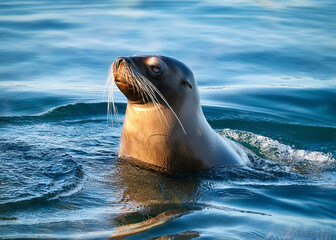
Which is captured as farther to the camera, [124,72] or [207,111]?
[207,111]

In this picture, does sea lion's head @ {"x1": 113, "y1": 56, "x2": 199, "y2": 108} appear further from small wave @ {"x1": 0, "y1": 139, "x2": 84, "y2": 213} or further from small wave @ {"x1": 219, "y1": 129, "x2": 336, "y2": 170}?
small wave @ {"x1": 219, "y1": 129, "x2": 336, "y2": 170}

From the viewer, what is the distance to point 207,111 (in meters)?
8.40

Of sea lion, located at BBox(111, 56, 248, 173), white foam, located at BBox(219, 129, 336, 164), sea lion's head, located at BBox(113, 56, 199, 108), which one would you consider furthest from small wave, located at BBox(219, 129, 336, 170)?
sea lion's head, located at BBox(113, 56, 199, 108)

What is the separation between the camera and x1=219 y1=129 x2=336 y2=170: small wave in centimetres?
650

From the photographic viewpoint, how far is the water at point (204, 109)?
163 inches

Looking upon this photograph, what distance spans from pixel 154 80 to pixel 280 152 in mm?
2421

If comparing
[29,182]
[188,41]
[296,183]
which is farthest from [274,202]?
[188,41]

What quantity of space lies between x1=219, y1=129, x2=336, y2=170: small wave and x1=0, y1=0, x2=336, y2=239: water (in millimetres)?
25

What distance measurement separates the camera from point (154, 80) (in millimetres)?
5180

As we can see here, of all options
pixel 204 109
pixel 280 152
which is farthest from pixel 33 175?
pixel 204 109

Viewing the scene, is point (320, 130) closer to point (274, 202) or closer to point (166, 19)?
point (274, 202)

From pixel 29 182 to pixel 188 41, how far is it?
9703 mm

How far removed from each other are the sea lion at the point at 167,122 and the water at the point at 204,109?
0.62ft

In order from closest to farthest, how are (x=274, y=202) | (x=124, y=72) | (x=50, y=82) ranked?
(x=274, y=202) < (x=124, y=72) < (x=50, y=82)
